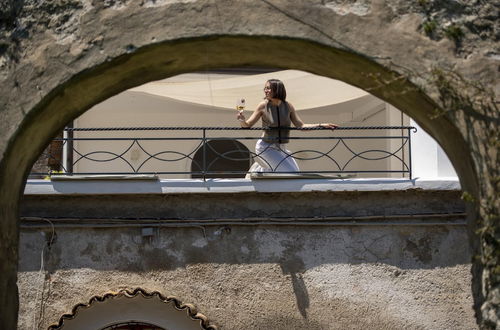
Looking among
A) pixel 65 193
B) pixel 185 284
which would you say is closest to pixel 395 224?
pixel 185 284

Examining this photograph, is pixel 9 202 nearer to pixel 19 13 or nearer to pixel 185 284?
pixel 19 13

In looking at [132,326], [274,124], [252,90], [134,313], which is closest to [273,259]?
[274,124]

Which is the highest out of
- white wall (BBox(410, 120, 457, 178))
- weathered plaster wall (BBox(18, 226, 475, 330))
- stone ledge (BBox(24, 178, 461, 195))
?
white wall (BBox(410, 120, 457, 178))

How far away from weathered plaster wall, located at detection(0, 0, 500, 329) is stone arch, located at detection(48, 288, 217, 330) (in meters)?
4.83

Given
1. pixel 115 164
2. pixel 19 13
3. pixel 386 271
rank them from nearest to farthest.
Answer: pixel 19 13 < pixel 386 271 < pixel 115 164

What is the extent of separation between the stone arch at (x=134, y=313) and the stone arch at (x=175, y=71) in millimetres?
4739

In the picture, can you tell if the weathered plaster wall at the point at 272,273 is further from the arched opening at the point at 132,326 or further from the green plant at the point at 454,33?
the green plant at the point at 454,33

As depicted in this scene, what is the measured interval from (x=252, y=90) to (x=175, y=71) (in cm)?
751

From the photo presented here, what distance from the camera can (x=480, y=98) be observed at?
13.7ft

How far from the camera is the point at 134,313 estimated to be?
30.8 feet

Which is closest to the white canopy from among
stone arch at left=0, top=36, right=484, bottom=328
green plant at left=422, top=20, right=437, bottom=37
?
stone arch at left=0, top=36, right=484, bottom=328

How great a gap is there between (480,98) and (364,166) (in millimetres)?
10016

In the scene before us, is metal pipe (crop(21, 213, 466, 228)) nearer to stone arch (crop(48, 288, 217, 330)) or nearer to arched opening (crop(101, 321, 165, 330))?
stone arch (crop(48, 288, 217, 330))

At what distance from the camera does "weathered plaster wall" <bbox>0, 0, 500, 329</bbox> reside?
419 centimetres
